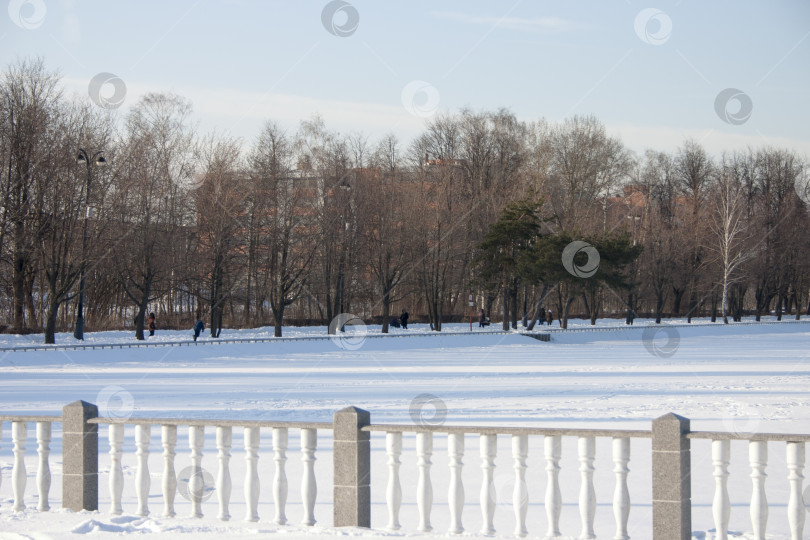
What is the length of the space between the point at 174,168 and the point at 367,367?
31.0 m

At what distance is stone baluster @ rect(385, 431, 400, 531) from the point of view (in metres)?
7.87

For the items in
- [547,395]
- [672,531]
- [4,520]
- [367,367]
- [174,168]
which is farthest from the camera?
[174,168]

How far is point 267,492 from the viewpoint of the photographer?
11.4 meters

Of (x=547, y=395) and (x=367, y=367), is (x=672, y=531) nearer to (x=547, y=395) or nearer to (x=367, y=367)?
(x=547, y=395)

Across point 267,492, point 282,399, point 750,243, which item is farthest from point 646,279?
point 267,492

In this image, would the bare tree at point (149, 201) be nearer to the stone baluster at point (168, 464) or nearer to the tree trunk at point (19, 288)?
the tree trunk at point (19, 288)

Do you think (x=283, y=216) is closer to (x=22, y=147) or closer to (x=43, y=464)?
(x=22, y=147)

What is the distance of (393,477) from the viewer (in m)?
7.90


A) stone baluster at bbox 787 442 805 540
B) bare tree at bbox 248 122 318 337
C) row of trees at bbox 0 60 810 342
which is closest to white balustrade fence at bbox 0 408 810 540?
stone baluster at bbox 787 442 805 540

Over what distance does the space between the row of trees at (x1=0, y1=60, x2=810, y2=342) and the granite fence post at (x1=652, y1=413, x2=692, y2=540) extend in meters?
35.1

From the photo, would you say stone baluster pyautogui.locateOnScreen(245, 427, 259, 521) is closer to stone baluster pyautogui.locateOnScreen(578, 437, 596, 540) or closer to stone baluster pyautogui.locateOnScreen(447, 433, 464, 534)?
stone baluster pyautogui.locateOnScreen(447, 433, 464, 534)

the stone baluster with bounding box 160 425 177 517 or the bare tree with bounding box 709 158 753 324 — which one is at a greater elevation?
the bare tree with bounding box 709 158 753 324

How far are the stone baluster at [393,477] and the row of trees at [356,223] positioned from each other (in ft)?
111

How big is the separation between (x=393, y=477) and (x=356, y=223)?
5593 cm
